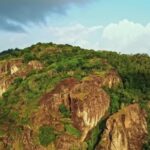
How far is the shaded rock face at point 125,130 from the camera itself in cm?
11031

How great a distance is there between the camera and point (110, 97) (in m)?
119

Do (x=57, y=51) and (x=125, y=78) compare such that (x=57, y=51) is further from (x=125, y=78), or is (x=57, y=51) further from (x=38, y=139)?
(x=38, y=139)

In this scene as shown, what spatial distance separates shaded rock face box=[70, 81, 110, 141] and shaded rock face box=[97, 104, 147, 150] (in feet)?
10.7

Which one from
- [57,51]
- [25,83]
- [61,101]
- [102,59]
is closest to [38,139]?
[61,101]

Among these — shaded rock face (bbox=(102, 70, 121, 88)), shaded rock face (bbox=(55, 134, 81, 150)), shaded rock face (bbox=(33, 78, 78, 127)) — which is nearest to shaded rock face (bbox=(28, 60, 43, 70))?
shaded rock face (bbox=(33, 78, 78, 127))

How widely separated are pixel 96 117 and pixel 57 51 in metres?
29.6

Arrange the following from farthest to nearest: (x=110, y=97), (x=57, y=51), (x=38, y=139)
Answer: (x=57, y=51) → (x=110, y=97) → (x=38, y=139)

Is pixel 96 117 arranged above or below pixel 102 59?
below

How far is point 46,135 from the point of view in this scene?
362ft

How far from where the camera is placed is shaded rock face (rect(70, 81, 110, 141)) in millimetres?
113625

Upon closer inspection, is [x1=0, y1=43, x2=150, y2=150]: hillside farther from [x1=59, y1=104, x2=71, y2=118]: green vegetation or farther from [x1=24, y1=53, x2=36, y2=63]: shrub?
[x1=24, y1=53, x2=36, y2=63]: shrub

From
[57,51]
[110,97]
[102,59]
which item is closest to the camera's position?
[110,97]

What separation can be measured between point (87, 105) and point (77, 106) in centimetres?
158

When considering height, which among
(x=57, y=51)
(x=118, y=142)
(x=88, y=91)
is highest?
(x=57, y=51)
